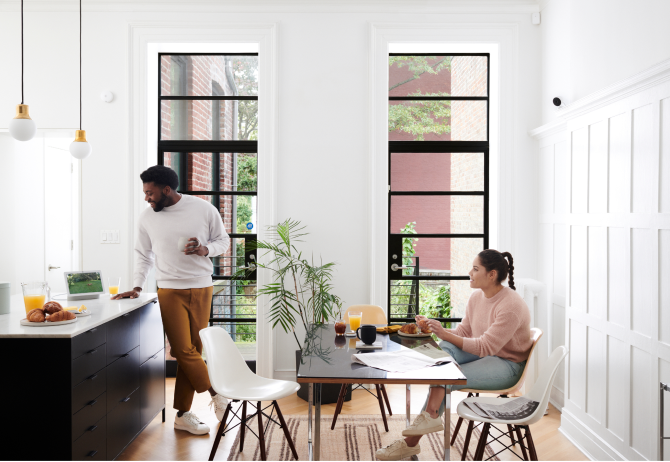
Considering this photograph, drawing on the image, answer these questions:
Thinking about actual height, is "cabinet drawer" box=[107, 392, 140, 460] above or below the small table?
below

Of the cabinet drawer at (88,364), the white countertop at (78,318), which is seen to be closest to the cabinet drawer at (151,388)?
the white countertop at (78,318)

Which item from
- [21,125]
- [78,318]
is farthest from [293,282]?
[21,125]

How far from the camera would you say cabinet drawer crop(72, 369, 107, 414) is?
2.16 metres

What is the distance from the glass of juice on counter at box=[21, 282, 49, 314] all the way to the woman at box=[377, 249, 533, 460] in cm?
194

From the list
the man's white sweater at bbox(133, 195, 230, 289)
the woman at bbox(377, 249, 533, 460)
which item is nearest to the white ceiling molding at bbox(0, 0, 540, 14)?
the man's white sweater at bbox(133, 195, 230, 289)

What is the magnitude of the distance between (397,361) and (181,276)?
5.29 ft

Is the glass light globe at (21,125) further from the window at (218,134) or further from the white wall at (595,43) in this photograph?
the white wall at (595,43)

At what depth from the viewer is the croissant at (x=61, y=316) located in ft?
7.39

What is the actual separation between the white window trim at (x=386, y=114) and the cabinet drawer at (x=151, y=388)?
172 cm

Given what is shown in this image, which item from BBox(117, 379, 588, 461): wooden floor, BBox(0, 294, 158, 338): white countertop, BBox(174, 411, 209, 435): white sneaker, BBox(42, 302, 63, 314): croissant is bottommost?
BBox(117, 379, 588, 461): wooden floor

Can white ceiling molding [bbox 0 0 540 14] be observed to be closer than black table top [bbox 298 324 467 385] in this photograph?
No

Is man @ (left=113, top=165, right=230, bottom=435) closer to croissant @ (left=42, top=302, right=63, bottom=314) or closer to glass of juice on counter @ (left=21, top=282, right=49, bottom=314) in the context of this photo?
glass of juice on counter @ (left=21, top=282, right=49, bottom=314)

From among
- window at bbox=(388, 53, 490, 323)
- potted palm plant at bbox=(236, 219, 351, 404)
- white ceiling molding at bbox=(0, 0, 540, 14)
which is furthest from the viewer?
window at bbox=(388, 53, 490, 323)

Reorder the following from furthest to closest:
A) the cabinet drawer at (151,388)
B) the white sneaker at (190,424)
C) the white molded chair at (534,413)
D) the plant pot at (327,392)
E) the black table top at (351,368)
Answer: the plant pot at (327,392) → the white sneaker at (190,424) → the cabinet drawer at (151,388) → the white molded chair at (534,413) → the black table top at (351,368)
